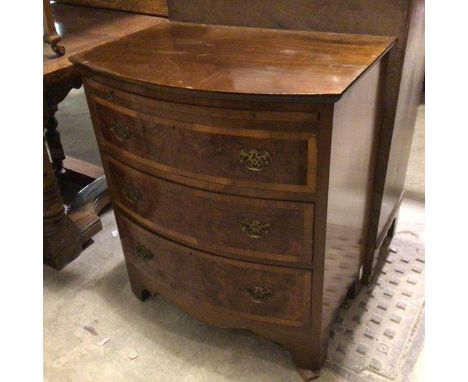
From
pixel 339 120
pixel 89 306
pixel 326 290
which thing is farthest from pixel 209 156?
pixel 89 306

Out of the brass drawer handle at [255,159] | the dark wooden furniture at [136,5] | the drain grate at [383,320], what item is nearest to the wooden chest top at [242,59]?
the brass drawer handle at [255,159]

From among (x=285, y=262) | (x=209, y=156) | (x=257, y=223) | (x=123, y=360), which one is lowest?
(x=123, y=360)

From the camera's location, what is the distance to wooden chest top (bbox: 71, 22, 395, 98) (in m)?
0.90

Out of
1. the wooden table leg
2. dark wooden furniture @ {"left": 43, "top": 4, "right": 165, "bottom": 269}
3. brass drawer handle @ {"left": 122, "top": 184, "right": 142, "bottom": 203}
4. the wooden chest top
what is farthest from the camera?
the wooden table leg

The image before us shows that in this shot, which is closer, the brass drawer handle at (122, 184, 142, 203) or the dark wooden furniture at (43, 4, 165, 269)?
the brass drawer handle at (122, 184, 142, 203)

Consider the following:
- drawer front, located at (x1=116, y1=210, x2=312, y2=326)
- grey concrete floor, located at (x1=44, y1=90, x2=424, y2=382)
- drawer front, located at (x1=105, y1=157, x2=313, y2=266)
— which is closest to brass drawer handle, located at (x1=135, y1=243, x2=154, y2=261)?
drawer front, located at (x1=116, y1=210, x2=312, y2=326)

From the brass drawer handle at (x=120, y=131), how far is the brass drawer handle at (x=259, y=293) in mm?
502

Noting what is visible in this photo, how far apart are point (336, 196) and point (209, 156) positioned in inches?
12.1

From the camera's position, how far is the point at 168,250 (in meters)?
1.25

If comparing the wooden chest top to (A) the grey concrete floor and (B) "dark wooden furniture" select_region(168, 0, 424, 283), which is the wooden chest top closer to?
(B) "dark wooden furniture" select_region(168, 0, 424, 283)

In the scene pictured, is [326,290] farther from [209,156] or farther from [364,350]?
[209,156]

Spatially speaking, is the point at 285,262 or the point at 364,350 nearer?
the point at 285,262

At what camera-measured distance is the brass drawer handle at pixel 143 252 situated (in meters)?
1.33

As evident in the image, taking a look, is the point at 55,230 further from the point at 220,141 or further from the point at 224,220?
the point at 220,141
